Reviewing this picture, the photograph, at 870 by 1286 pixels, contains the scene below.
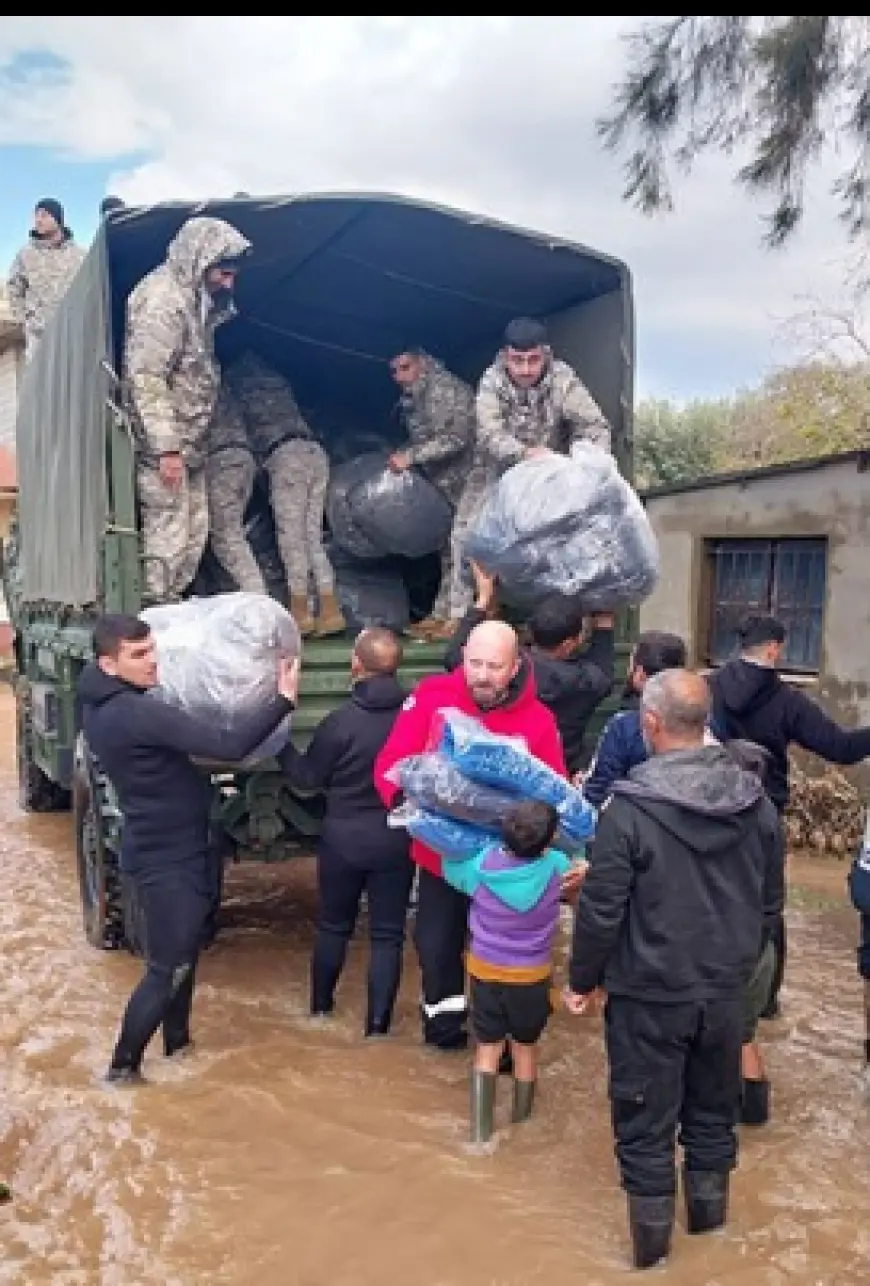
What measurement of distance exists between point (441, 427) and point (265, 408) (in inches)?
31.4

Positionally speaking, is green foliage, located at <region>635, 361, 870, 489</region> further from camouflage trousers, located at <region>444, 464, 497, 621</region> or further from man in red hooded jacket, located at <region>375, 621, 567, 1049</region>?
man in red hooded jacket, located at <region>375, 621, 567, 1049</region>

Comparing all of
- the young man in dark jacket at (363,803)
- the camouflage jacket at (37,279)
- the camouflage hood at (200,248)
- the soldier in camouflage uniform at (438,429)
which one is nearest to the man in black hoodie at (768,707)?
the young man in dark jacket at (363,803)

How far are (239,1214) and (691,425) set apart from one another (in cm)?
1934

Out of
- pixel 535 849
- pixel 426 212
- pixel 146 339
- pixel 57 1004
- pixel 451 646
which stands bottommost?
pixel 57 1004

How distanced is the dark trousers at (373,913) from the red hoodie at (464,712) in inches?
10.8

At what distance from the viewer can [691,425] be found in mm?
21078

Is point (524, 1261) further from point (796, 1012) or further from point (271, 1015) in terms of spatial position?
point (796, 1012)

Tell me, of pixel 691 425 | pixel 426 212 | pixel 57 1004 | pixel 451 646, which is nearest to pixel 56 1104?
pixel 57 1004

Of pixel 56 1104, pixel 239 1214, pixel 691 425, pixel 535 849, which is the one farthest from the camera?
pixel 691 425

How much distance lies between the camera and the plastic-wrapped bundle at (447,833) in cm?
343

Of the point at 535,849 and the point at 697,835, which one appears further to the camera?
the point at 535,849

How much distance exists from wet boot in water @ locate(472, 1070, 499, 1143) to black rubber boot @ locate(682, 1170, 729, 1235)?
0.65 metres

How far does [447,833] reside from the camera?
3.44 metres

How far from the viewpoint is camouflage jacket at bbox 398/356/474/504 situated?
5.34m
